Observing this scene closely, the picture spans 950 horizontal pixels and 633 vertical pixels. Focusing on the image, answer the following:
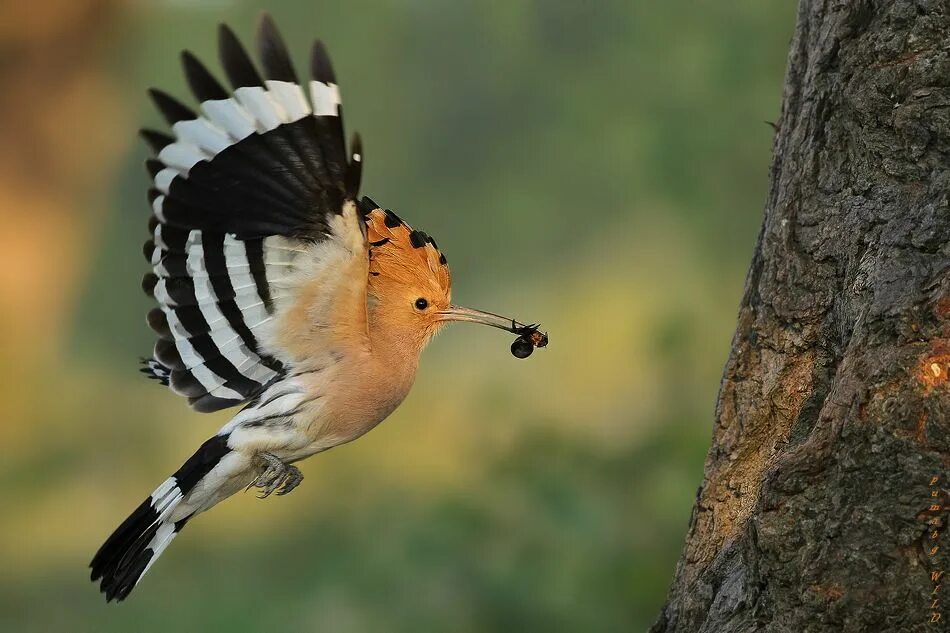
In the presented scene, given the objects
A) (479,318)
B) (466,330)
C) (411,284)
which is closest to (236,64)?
(411,284)

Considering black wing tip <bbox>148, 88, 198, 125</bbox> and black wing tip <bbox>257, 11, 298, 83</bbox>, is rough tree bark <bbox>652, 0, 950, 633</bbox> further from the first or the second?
black wing tip <bbox>148, 88, 198, 125</bbox>

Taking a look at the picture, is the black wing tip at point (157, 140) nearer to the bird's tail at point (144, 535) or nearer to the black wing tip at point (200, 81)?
the black wing tip at point (200, 81)

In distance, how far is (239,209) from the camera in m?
1.70

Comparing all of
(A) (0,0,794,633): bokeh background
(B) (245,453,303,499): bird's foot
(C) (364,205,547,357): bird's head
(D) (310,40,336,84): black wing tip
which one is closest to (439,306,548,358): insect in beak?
(C) (364,205,547,357): bird's head

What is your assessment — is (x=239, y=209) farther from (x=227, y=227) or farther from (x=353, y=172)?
(x=353, y=172)

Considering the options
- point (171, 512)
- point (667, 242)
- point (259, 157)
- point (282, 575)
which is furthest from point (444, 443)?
point (259, 157)

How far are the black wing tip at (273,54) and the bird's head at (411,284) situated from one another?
307 millimetres

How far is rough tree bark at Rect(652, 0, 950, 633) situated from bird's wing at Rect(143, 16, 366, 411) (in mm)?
646

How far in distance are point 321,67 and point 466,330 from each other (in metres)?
3.65

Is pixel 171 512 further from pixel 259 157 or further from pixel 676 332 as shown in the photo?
pixel 676 332

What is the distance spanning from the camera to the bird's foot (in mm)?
1836

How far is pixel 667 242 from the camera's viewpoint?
18.3 ft

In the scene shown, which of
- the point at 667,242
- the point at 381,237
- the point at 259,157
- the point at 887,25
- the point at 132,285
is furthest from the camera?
the point at 132,285

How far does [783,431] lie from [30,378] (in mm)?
4203
